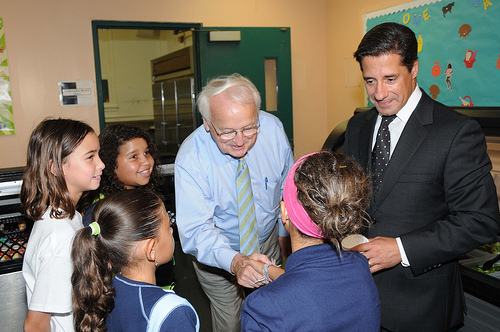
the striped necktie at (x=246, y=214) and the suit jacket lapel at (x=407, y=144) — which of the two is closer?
the suit jacket lapel at (x=407, y=144)

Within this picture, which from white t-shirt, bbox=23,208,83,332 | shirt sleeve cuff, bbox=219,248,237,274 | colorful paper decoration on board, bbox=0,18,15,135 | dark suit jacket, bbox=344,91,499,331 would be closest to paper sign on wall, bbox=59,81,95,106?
colorful paper decoration on board, bbox=0,18,15,135

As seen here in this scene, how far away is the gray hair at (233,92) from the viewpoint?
5.72ft

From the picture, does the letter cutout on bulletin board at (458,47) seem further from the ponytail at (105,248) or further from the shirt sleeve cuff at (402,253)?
the ponytail at (105,248)

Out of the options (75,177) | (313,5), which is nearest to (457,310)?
(75,177)

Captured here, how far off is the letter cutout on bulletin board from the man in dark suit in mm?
2267

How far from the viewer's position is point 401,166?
148 cm

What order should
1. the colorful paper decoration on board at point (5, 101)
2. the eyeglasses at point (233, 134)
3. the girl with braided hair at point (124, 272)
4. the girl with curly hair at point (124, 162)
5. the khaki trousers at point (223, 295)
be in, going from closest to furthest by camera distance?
1. the girl with braided hair at point (124, 272)
2. the eyeglasses at point (233, 134)
3. the khaki trousers at point (223, 295)
4. the girl with curly hair at point (124, 162)
5. the colorful paper decoration on board at point (5, 101)

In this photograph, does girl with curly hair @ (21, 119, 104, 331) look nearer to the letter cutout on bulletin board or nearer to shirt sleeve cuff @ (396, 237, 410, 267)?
shirt sleeve cuff @ (396, 237, 410, 267)

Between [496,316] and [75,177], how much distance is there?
1909 millimetres

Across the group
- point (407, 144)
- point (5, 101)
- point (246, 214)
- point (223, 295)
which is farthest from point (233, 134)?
point (5, 101)

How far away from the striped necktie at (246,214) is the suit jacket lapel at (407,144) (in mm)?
602

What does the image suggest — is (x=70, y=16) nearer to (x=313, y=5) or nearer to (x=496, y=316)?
(x=313, y=5)

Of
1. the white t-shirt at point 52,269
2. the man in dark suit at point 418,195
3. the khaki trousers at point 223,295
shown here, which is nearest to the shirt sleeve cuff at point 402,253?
the man in dark suit at point 418,195

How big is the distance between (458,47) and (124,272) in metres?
3.48
